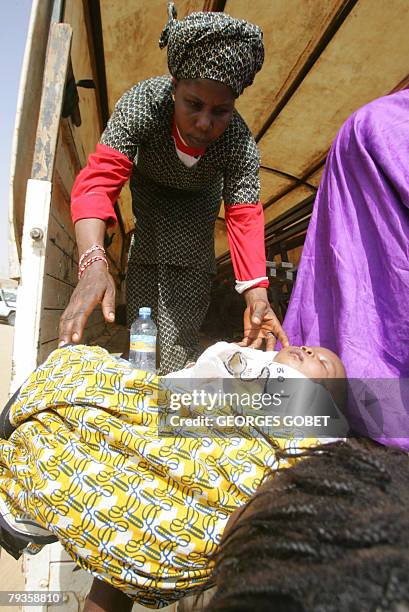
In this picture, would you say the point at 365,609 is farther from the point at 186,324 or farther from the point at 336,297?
the point at 186,324

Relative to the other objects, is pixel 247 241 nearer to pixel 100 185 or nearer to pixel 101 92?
pixel 100 185

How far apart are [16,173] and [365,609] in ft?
6.32

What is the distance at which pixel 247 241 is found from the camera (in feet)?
6.31

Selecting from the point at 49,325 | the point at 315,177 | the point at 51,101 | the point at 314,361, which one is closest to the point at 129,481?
the point at 314,361

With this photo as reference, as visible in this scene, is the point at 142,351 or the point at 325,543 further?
the point at 142,351

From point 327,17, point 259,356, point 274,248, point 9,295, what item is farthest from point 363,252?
point 9,295

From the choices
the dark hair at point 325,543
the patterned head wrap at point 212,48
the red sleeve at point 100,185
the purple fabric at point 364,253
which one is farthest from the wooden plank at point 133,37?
the dark hair at point 325,543

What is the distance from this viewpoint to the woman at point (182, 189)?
1.57 meters

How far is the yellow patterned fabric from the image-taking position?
94 centimetres

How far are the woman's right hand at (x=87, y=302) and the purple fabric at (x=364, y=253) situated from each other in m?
0.77

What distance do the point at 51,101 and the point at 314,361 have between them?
1.57 m

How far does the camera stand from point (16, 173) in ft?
5.99

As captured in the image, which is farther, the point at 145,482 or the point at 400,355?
the point at 400,355

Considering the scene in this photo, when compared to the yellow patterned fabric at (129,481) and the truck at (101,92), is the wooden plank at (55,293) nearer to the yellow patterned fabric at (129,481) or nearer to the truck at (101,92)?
the truck at (101,92)
